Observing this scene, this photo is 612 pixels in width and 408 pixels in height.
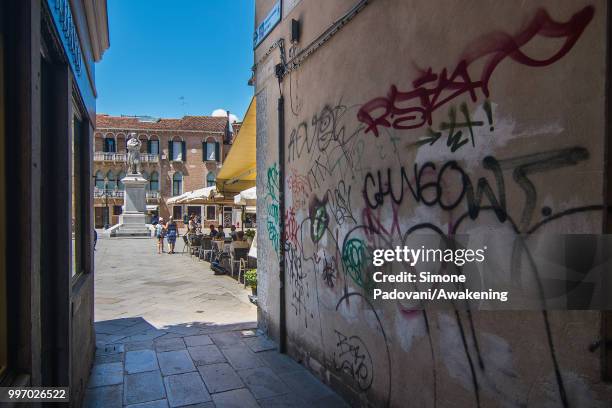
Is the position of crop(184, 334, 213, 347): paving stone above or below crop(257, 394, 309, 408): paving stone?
below

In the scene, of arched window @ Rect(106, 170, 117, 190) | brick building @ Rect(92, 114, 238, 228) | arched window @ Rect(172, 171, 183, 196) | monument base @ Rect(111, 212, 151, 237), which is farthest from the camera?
arched window @ Rect(172, 171, 183, 196)

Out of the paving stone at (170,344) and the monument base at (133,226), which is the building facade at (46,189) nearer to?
the paving stone at (170,344)

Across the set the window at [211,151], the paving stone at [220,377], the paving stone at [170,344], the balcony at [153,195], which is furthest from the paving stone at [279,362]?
the window at [211,151]

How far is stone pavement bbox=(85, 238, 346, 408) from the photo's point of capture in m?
3.71

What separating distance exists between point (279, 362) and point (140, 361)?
1568 mm

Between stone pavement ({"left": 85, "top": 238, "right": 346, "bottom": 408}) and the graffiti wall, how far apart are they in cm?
44

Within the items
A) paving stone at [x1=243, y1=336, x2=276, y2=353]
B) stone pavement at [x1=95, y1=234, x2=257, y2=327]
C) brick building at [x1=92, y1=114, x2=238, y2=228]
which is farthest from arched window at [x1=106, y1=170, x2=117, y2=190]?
paving stone at [x1=243, y1=336, x2=276, y2=353]

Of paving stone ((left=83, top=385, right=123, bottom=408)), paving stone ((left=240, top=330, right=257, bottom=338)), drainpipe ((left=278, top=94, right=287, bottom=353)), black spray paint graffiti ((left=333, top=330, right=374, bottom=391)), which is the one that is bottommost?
paving stone ((left=240, top=330, right=257, bottom=338))

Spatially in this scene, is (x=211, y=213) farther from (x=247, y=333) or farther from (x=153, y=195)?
(x=247, y=333)

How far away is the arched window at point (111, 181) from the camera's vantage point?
39.5 metres

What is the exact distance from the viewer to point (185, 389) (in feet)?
12.7

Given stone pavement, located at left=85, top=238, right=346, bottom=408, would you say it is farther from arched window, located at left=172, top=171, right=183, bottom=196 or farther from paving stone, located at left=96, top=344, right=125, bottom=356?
arched window, located at left=172, top=171, right=183, bottom=196

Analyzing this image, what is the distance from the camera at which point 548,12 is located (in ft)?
6.04

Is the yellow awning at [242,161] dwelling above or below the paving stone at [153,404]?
above
